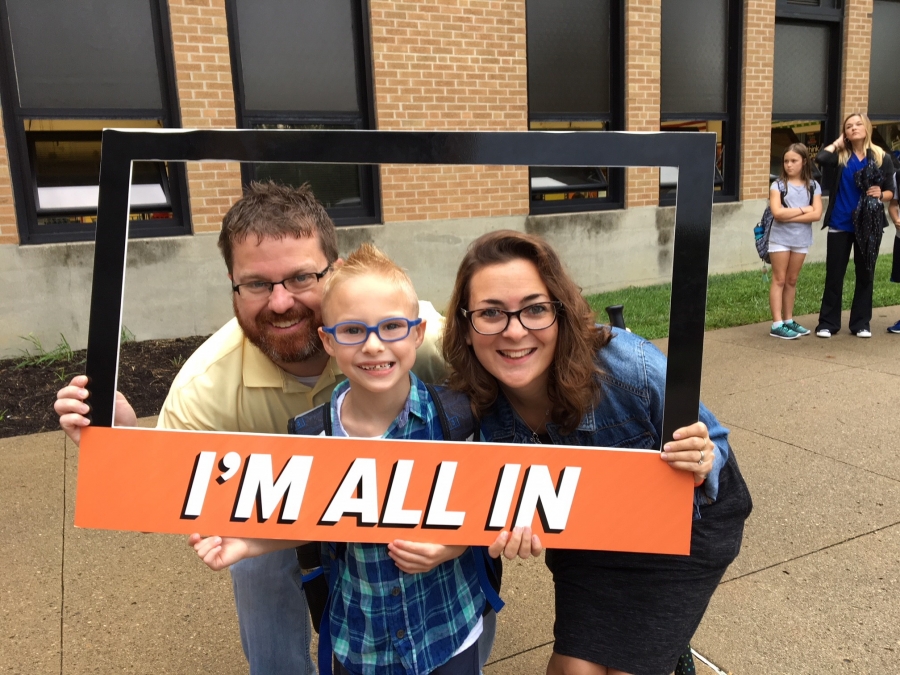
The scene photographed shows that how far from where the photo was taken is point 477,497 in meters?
1.58

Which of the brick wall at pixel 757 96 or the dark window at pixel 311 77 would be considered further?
the brick wall at pixel 757 96

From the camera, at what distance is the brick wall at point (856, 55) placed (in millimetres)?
9867

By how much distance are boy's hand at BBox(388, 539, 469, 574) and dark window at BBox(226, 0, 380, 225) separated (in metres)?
5.31

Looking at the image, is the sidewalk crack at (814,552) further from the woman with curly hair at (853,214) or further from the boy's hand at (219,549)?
the woman with curly hair at (853,214)

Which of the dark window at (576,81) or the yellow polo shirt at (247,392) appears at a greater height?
the dark window at (576,81)

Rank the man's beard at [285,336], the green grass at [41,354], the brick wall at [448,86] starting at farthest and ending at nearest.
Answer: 1. the brick wall at [448,86]
2. the green grass at [41,354]
3. the man's beard at [285,336]

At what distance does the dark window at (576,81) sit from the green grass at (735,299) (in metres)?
1.63

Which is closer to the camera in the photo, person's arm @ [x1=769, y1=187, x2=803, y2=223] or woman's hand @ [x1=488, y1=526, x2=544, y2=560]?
woman's hand @ [x1=488, y1=526, x2=544, y2=560]

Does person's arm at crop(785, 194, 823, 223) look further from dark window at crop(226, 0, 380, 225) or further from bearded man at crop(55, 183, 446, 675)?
bearded man at crop(55, 183, 446, 675)

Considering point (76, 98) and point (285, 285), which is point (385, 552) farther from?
point (76, 98)

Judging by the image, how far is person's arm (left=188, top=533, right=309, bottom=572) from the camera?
1.53m

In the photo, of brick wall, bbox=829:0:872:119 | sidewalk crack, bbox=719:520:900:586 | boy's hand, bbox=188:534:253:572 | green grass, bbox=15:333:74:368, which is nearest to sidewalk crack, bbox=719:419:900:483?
sidewalk crack, bbox=719:520:900:586

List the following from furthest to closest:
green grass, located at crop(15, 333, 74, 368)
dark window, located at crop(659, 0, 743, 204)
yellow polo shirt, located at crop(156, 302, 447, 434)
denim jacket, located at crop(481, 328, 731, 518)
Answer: dark window, located at crop(659, 0, 743, 204)
green grass, located at crop(15, 333, 74, 368)
yellow polo shirt, located at crop(156, 302, 447, 434)
denim jacket, located at crop(481, 328, 731, 518)

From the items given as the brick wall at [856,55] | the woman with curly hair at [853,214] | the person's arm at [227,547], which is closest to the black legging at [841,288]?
the woman with curly hair at [853,214]
